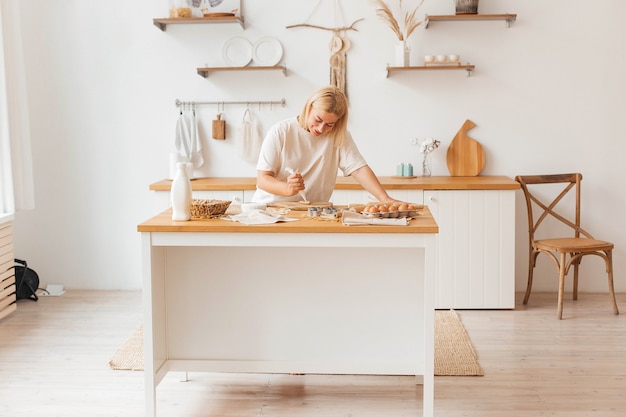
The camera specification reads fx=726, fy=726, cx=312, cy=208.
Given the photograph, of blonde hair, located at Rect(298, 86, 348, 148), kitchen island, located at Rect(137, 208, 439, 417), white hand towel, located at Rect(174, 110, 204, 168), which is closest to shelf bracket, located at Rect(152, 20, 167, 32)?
white hand towel, located at Rect(174, 110, 204, 168)

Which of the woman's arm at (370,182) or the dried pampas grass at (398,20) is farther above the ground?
the dried pampas grass at (398,20)

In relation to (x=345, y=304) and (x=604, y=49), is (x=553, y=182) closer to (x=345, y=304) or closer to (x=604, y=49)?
(x=604, y=49)

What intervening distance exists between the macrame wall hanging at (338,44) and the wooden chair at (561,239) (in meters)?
1.41

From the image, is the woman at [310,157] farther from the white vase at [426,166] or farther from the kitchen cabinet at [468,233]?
the white vase at [426,166]

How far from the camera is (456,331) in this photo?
13.9 ft

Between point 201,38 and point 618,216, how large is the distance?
3200 millimetres

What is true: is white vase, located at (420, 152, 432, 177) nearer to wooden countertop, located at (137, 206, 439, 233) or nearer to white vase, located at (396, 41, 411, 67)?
white vase, located at (396, 41, 411, 67)

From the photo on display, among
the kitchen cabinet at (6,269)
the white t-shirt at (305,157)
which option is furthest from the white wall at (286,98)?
the white t-shirt at (305,157)

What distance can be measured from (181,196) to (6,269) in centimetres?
218

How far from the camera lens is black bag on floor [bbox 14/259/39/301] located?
498 centimetres

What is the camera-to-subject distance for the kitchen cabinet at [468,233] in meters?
4.66

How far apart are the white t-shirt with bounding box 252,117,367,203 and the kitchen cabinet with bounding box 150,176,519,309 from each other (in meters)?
0.98

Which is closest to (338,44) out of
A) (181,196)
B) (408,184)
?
(408,184)

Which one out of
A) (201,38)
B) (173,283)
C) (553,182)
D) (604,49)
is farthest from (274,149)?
(604,49)
